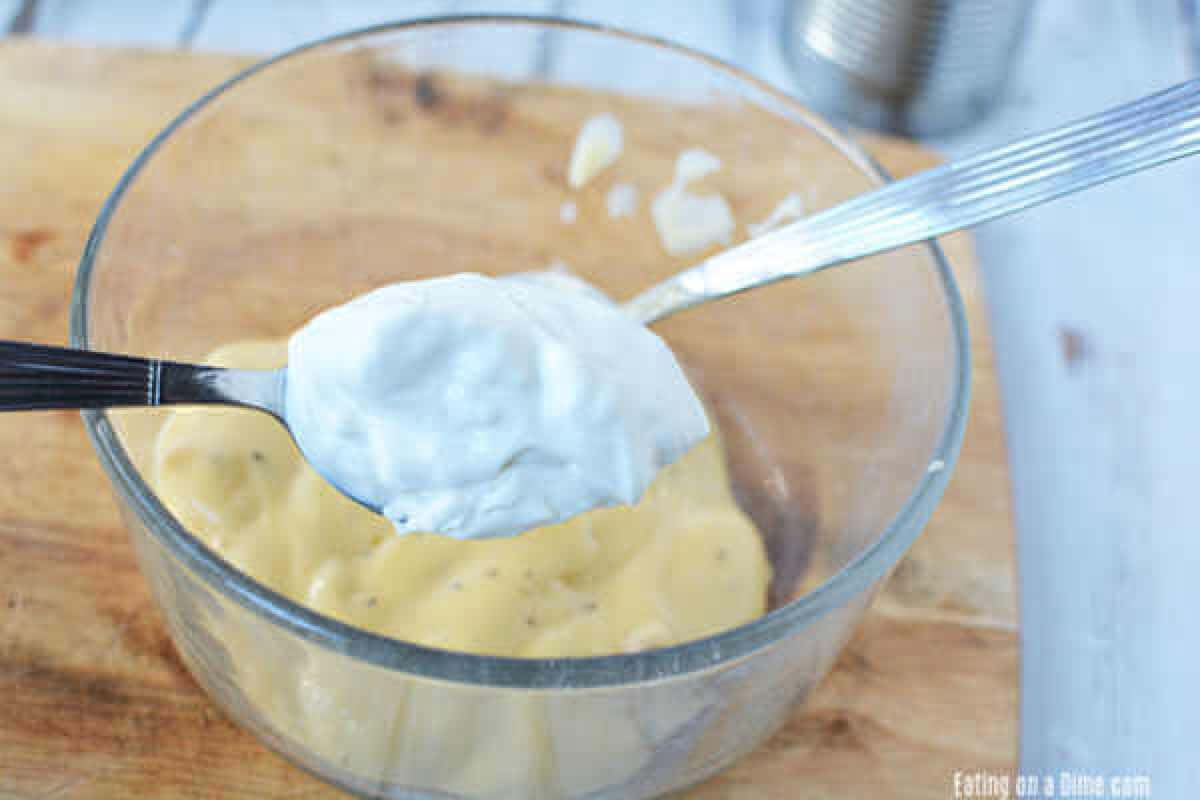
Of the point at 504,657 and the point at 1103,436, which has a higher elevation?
the point at 504,657

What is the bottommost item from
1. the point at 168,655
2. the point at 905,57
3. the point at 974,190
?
→ the point at 168,655

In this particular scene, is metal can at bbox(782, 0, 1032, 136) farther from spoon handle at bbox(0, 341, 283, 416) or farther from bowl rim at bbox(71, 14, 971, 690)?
spoon handle at bbox(0, 341, 283, 416)

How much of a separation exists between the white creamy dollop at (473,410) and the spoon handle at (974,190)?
22 cm

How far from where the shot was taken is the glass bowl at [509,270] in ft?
2.39

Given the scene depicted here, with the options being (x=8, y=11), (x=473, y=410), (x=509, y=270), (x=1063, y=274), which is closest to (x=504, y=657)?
(x=473, y=410)

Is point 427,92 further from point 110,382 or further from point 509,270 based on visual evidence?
point 110,382

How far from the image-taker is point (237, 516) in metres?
0.90

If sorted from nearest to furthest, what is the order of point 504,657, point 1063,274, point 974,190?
point 504,657 < point 974,190 < point 1063,274

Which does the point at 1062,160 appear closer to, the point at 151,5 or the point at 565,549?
the point at 565,549

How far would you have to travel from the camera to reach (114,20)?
1.60m

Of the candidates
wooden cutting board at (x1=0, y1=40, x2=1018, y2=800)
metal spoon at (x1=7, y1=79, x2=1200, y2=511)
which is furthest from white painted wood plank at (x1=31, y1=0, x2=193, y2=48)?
metal spoon at (x1=7, y1=79, x2=1200, y2=511)

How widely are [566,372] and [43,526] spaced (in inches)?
19.8

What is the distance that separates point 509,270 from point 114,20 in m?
0.74

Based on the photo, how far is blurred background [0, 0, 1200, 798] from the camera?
1104mm
